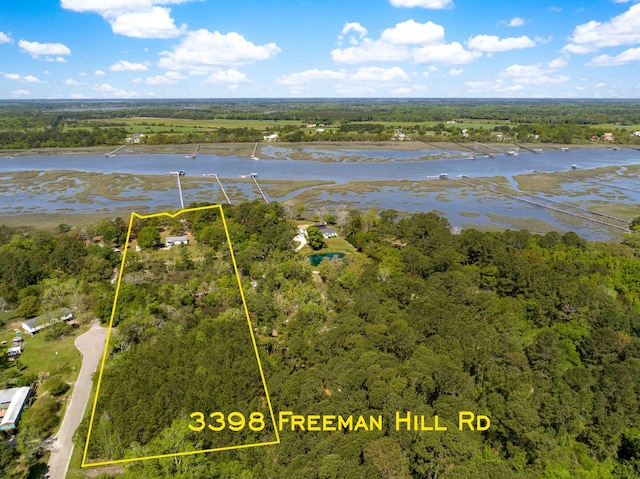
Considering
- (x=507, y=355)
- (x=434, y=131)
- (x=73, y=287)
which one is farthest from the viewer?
(x=434, y=131)

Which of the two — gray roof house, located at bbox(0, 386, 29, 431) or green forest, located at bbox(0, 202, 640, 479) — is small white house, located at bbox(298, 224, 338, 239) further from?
gray roof house, located at bbox(0, 386, 29, 431)

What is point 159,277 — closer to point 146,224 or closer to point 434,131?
point 146,224

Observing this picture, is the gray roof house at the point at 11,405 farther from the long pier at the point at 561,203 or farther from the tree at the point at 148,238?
the long pier at the point at 561,203

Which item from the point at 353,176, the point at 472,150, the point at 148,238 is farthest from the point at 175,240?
the point at 472,150

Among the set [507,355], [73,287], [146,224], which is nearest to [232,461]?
[507,355]

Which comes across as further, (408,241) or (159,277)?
(408,241)
